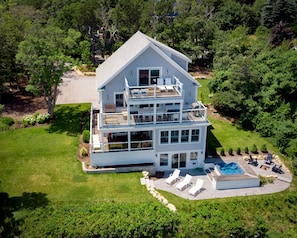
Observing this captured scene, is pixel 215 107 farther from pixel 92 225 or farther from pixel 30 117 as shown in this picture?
pixel 92 225

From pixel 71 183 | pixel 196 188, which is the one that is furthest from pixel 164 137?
pixel 71 183

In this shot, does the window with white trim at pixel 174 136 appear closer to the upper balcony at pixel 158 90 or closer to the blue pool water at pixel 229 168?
the upper balcony at pixel 158 90

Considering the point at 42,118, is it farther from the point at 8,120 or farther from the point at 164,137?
the point at 164,137

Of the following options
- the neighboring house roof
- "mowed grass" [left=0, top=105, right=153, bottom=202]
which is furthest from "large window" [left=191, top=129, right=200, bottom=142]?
"mowed grass" [left=0, top=105, right=153, bottom=202]

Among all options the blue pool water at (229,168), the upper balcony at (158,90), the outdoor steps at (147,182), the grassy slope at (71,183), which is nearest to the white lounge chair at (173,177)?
the outdoor steps at (147,182)

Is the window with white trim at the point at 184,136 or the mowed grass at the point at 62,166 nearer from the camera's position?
the mowed grass at the point at 62,166

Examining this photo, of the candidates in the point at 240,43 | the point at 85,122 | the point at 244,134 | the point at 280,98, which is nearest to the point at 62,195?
the point at 85,122
